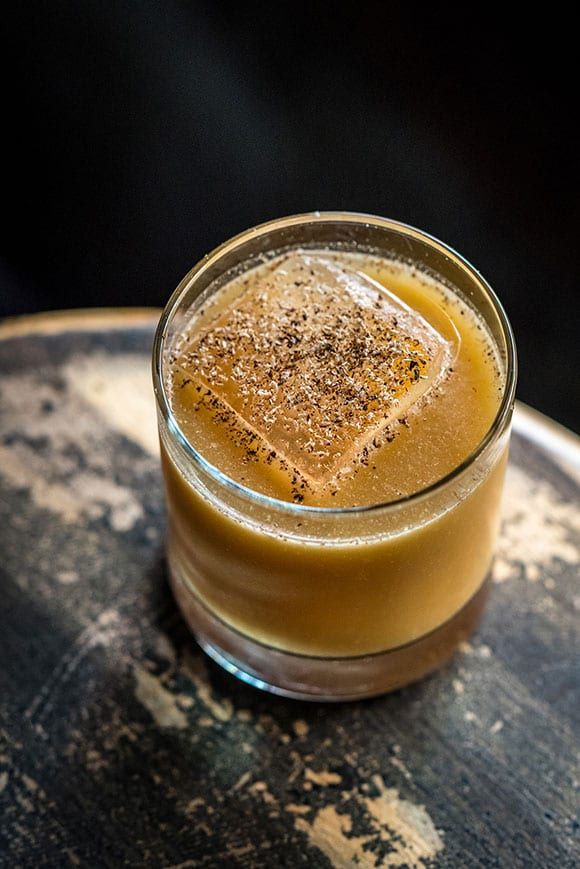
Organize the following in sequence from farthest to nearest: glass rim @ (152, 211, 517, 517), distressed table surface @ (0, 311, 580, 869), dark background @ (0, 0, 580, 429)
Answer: dark background @ (0, 0, 580, 429), distressed table surface @ (0, 311, 580, 869), glass rim @ (152, 211, 517, 517)

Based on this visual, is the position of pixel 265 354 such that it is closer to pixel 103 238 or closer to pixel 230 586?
pixel 230 586

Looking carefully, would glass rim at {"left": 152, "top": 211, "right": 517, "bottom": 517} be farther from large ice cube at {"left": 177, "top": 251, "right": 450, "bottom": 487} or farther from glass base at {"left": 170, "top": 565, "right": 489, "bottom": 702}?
glass base at {"left": 170, "top": 565, "right": 489, "bottom": 702}

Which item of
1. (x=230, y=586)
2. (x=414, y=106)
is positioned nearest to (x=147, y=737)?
(x=230, y=586)

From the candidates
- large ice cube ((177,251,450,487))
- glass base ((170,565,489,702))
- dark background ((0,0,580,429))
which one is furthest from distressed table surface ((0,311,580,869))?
dark background ((0,0,580,429))

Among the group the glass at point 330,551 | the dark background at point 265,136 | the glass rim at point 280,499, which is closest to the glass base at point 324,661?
the glass at point 330,551

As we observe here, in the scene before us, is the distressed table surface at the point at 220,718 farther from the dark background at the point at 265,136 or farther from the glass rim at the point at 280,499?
the dark background at the point at 265,136
